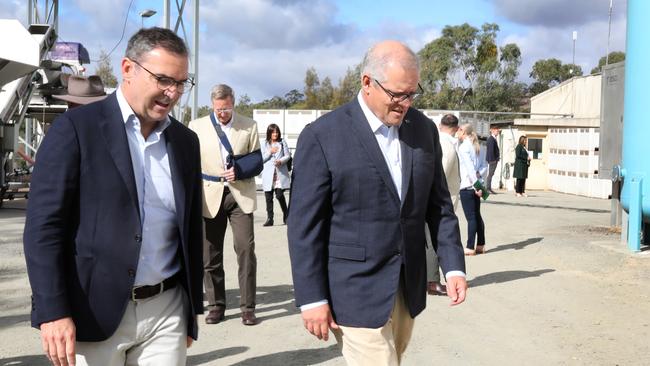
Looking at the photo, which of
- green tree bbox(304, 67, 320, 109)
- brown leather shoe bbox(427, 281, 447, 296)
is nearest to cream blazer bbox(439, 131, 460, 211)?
brown leather shoe bbox(427, 281, 447, 296)

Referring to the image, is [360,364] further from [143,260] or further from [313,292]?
[143,260]

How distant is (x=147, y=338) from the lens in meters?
3.00

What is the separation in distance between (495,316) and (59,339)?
17.0ft

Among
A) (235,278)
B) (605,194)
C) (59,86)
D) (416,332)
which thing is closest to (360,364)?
(416,332)

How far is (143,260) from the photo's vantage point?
2953 mm

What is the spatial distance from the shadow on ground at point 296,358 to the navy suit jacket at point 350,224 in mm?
2407

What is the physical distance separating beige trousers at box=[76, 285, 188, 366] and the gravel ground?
258cm

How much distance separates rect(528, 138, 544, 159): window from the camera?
29141mm

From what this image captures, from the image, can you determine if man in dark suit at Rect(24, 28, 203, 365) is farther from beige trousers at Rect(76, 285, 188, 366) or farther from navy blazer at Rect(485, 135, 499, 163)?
navy blazer at Rect(485, 135, 499, 163)

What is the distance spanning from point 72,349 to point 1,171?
1374 cm

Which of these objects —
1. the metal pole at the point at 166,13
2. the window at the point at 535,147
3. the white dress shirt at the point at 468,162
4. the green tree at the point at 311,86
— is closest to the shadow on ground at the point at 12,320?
the white dress shirt at the point at 468,162

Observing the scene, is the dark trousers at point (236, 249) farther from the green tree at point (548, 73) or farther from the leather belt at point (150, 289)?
the green tree at point (548, 73)

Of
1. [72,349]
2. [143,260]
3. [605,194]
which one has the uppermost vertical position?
[143,260]

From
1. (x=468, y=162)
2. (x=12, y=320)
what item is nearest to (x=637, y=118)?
(x=468, y=162)
